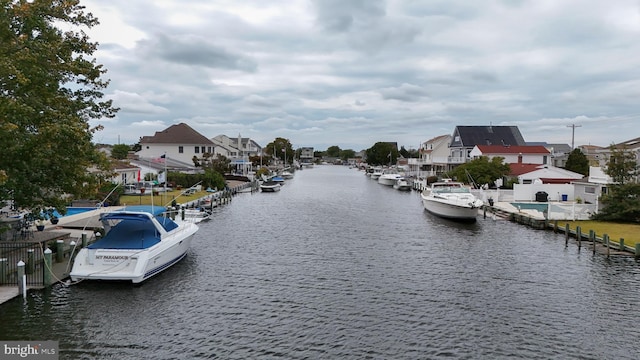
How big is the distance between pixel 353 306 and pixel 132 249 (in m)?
10.3

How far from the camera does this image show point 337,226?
40.0m

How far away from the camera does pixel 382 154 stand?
601 ft

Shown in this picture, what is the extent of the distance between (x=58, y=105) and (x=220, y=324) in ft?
39.7

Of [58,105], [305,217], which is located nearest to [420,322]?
[58,105]

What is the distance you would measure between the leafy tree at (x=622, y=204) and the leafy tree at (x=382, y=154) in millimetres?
141871

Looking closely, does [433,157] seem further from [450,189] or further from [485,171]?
[450,189]

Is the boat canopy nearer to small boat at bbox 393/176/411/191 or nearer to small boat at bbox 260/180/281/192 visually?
small boat at bbox 260/180/281/192

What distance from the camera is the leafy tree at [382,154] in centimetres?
18277

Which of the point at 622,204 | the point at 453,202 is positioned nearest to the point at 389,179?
the point at 453,202

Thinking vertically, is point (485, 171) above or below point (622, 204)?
above

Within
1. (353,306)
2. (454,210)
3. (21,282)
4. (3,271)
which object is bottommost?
(353,306)

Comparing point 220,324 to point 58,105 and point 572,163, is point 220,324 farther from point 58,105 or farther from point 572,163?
point 572,163

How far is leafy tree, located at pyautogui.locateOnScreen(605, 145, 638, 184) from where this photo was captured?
3659 centimetres

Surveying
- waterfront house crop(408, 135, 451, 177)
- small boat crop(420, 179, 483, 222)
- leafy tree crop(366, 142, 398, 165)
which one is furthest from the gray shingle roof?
leafy tree crop(366, 142, 398, 165)
